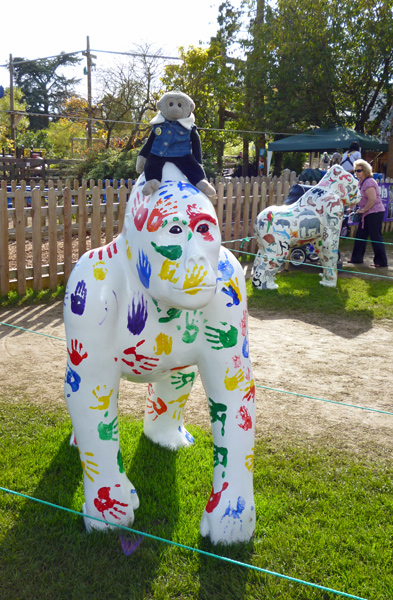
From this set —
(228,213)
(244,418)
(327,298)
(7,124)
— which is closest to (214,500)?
(244,418)

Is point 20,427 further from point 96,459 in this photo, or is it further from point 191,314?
point 191,314

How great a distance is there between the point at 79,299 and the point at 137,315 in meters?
0.27

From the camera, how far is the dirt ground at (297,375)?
382 centimetres

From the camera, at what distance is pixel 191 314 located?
7.54 ft

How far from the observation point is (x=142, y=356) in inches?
90.7

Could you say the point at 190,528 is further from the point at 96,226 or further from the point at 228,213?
the point at 228,213

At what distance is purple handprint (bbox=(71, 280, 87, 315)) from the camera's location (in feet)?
7.50

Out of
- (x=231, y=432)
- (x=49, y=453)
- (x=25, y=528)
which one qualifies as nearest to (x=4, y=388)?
(x=49, y=453)

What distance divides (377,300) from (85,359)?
563 cm

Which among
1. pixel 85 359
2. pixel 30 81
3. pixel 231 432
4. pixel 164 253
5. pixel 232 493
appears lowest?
pixel 232 493

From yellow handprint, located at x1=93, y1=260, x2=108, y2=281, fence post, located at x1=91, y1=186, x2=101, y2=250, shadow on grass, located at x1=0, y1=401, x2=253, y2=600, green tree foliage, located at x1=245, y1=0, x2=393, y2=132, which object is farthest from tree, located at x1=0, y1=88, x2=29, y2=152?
yellow handprint, located at x1=93, y1=260, x2=108, y2=281

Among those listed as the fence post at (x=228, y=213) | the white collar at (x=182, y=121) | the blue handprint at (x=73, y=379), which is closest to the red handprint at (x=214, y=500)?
the blue handprint at (x=73, y=379)

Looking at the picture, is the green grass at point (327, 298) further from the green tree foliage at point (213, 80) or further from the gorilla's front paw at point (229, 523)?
the green tree foliage at point (213, 80)

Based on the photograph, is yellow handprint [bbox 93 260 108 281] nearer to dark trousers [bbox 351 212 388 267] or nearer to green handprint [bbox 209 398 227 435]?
green handprint [bbox 209 398 227 435]
